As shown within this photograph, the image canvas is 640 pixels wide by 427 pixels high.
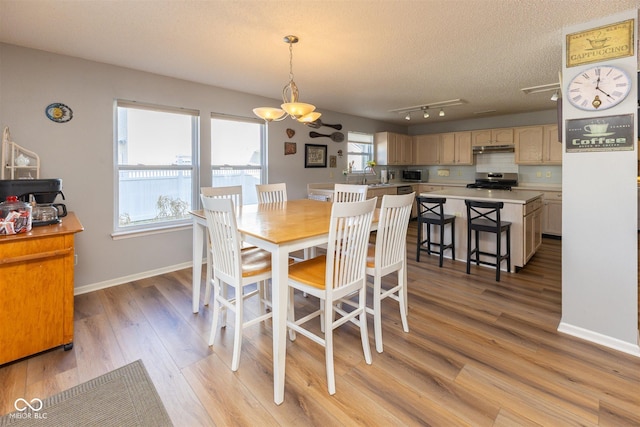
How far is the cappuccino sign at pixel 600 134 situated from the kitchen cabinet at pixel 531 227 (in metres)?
1.57

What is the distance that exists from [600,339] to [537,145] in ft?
14.7

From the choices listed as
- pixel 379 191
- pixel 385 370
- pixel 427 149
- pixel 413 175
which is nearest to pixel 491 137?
pixel 427 149

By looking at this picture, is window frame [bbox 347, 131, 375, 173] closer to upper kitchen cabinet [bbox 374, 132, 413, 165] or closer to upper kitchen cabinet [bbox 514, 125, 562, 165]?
upper kitchen cabinet [bbox 374, 132, 413, 165]

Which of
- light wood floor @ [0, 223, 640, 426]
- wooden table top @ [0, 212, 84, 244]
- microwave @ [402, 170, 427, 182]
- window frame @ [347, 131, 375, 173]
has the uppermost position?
window frame @ [347, 131, 375, 173]

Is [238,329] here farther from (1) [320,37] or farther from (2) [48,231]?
(1) [320,37]

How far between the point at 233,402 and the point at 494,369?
1577mm

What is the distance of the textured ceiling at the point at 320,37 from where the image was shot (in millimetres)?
2061

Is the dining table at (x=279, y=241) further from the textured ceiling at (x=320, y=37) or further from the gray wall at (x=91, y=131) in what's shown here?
the textured ceiling at (x=320, y=37)

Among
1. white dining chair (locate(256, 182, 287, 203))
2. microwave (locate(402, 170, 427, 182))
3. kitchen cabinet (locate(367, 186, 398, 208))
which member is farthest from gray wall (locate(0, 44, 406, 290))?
microwave (locate(402, 170, 427, 182))

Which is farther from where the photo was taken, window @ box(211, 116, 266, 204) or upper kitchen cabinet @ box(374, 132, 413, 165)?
upper kitchen cabinet @ box(374, 132, 413, 165)

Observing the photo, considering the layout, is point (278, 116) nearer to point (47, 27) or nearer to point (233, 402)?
point (47, 27)

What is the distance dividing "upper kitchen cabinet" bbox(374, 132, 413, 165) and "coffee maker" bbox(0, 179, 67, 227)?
5537mm

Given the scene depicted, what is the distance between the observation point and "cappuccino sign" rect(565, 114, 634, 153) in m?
2.03

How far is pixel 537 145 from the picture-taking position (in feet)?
18.4
